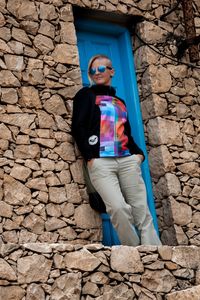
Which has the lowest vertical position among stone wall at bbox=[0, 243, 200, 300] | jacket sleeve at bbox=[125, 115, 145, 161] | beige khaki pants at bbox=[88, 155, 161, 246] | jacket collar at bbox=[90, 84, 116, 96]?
stone wall at bbox=[0, 243, 200, 300]

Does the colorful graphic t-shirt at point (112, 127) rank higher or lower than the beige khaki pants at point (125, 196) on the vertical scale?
higher

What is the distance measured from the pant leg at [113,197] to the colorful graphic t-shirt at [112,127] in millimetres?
105

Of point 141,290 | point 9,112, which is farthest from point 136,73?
point 141,290

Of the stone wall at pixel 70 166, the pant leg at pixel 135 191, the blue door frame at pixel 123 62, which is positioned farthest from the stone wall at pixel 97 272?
the blue door frame at pixel 123 62

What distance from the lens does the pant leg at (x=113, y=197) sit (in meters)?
5.96

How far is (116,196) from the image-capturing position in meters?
6.02

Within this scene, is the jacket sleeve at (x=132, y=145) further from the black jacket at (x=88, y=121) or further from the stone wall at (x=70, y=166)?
the stone wall at (x=70, y=166)

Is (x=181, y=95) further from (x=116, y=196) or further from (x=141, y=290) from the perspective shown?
(x=141, y=290)

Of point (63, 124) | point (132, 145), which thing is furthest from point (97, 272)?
point (63, 124)

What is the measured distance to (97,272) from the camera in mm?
5219

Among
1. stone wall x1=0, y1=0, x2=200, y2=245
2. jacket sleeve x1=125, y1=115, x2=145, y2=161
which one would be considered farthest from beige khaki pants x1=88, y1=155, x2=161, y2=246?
stone wall x1=0, y1=0, x2=200, y2=245

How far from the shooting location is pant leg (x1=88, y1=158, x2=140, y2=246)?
5.96 metres

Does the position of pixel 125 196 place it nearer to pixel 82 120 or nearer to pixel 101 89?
pixel 82 120

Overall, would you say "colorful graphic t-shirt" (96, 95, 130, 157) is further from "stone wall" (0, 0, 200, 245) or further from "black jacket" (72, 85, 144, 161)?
"stone wall" (0, 0, 200, 245)
